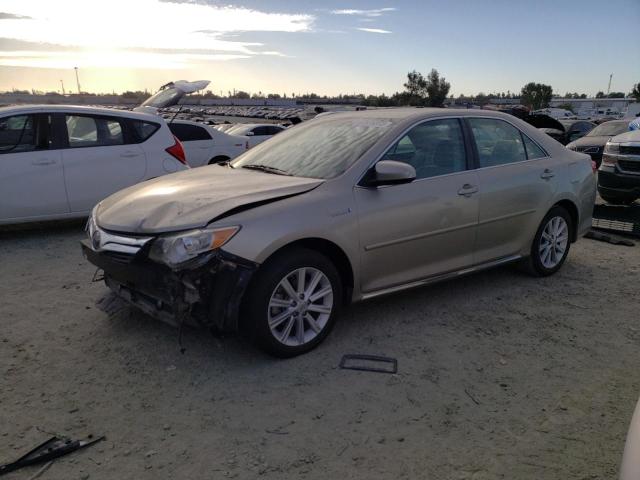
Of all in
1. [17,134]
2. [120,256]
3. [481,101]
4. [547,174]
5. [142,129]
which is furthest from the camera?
[481,101]

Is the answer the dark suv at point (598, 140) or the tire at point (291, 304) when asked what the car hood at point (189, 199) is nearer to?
the tire at point (291, 304)

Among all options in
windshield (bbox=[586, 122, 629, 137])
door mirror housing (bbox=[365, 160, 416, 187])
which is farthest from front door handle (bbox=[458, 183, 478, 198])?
windshield (bbox=[586, 122, 629, 137])

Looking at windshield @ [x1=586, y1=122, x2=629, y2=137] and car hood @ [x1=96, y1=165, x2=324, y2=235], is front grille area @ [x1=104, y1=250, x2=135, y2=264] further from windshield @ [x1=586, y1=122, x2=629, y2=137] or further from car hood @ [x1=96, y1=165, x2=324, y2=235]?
windshield @ [x1=586, y1=122, x2=629, y2=137]

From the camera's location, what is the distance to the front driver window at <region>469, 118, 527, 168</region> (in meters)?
4.75

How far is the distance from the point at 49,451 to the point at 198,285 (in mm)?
1145

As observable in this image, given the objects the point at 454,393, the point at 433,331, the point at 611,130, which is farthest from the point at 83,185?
the point at 611,130

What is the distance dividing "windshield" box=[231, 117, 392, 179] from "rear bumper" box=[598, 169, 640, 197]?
5.46 metres

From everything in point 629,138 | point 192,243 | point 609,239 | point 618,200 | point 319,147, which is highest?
point 319,147

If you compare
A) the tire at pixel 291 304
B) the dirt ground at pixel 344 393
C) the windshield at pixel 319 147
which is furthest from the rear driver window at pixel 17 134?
the tire at pixel 291 304

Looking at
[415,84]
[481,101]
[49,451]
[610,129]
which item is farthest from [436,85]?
[49,451]

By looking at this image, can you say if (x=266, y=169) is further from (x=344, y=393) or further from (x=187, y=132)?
(x=187, y=132)

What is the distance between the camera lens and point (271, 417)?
300 centimetres

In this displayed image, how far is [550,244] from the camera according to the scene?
211 inches

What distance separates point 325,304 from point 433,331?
939 mm
